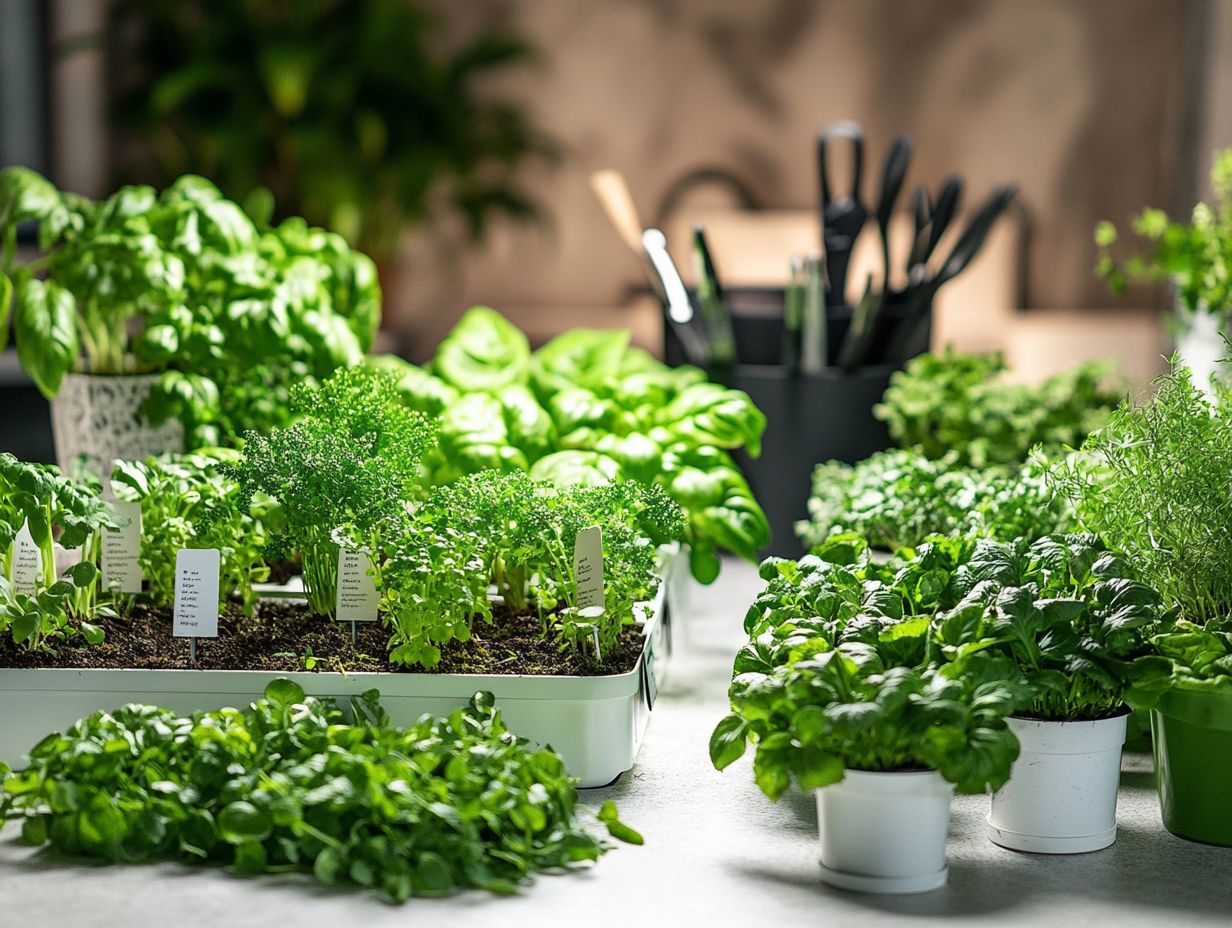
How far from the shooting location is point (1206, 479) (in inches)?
44.8

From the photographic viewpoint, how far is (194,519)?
4.48ft

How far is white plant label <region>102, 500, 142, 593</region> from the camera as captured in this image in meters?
1.35

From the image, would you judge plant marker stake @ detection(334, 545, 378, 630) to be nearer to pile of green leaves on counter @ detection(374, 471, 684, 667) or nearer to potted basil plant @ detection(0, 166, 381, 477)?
pile of green leaves on counter @ detection(374, 471, 684, 667)

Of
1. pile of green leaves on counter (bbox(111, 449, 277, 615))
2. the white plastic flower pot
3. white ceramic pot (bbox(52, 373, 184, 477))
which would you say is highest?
white ceramic pot (bbox(52, 373, 184, 477))

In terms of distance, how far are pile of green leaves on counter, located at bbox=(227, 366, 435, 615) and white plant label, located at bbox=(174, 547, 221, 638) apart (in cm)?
6

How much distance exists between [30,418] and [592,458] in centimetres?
144

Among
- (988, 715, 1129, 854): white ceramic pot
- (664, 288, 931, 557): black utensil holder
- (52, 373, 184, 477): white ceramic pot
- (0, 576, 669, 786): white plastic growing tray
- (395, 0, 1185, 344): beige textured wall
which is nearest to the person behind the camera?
(988, 715, 1129, 854): white ceramic pot

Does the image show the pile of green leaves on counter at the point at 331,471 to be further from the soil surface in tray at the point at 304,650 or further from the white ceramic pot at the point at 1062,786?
the white ceramic pot at the point at 1062,786

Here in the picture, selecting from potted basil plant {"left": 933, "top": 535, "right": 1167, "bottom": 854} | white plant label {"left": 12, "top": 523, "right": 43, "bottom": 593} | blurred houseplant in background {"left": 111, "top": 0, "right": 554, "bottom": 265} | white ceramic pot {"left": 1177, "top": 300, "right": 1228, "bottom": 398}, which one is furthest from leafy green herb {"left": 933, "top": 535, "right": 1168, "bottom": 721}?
blurred houseplant in background {"left": 111, "top": 0, "right": 554, "bottom": 265}

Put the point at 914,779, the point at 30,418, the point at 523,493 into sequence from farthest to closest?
the point at 30,418, the point at 523,493, the point at 914,779

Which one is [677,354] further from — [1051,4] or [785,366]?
[1051,4]

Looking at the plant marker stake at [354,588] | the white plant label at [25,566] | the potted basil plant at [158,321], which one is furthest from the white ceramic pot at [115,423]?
the plant marker stake at [354,588]

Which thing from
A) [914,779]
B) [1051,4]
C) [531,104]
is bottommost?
[914,779]

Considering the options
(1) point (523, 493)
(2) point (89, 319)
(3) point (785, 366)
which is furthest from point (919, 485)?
(2) point (89, 319)
